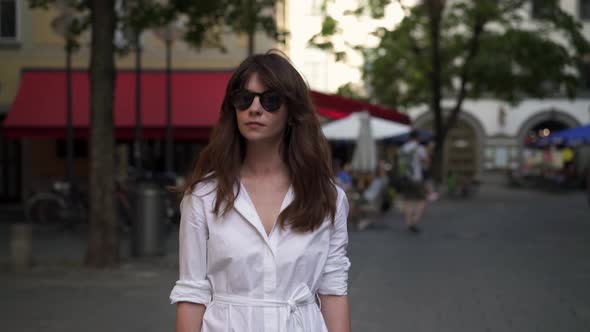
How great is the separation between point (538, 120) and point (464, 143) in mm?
4341

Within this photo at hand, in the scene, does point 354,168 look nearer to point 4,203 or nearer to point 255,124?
point 4,203

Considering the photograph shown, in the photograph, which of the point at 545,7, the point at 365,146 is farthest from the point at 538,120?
the point at 365,146

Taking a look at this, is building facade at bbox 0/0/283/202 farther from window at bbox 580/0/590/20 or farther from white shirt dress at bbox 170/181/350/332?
window at bbox 580/0/590/20

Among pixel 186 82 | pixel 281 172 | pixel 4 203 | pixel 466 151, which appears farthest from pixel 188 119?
pixel 466 151

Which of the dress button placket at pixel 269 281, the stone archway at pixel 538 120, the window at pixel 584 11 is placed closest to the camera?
the dress button placket at pixel 269 281

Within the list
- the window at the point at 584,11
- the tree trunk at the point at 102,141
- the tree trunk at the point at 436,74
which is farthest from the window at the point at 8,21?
the window at the point at 584,11

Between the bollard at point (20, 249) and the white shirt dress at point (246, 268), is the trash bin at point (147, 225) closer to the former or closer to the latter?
the bollard at point (20, 249)

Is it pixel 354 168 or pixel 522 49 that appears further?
pixel 522 49

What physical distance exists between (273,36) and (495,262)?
4824 mm

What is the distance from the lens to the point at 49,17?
77.4ft

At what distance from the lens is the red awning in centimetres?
1962

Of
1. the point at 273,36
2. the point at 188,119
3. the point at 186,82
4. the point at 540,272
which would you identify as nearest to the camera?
the point at 540,272

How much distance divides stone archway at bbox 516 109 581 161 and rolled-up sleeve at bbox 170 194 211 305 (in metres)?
51.3

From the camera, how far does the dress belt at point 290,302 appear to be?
278 centimetres
